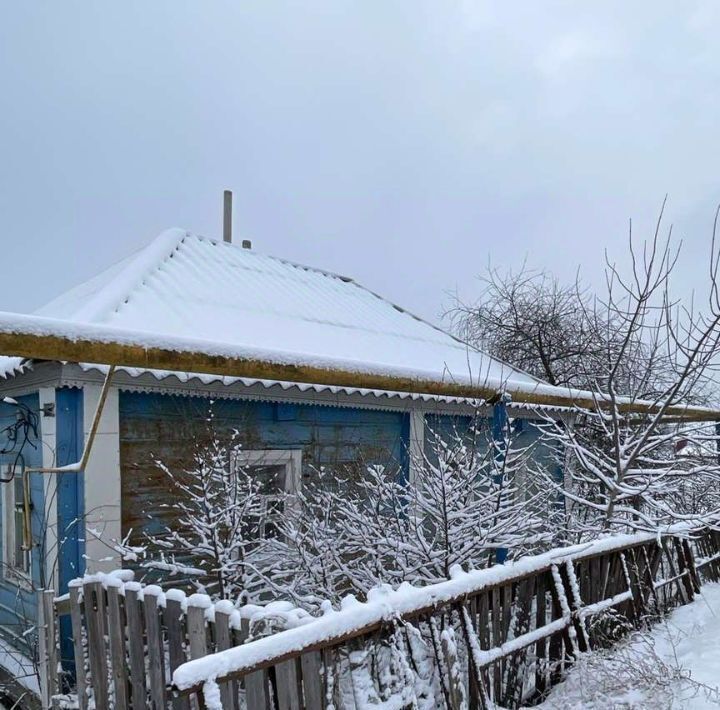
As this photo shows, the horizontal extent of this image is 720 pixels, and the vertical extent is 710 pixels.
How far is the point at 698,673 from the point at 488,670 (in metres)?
1.67

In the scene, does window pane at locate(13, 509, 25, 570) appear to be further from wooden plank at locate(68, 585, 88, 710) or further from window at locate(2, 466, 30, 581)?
wooden plank at locate(68, 585, 88, 710)

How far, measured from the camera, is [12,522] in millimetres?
5586

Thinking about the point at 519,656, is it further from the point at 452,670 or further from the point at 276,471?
the point at 276,471

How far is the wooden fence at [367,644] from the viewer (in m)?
2.41

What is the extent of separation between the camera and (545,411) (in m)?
8.46

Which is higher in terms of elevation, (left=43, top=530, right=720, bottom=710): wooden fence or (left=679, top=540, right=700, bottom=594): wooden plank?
(left=43, top=530, right=720, bottom=710): wooden fence

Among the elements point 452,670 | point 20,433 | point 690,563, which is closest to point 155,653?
point 452,670

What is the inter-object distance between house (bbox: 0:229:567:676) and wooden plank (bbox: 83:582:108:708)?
0.76 meters

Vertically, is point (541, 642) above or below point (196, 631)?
below

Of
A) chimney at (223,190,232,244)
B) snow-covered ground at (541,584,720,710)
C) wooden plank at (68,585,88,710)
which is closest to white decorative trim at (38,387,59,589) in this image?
wooden plank at (68,585,88,710)

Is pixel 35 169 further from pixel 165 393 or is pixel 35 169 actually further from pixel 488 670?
pixel 488 670

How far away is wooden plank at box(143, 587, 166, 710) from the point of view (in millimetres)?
2969

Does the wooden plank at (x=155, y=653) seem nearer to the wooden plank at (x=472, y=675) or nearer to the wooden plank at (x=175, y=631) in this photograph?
the wooden plank at (x=175, y=631)

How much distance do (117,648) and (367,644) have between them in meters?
1.39
